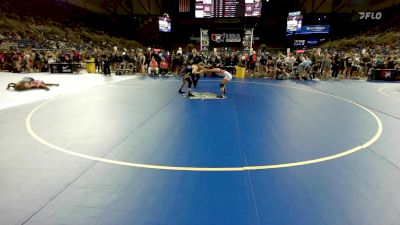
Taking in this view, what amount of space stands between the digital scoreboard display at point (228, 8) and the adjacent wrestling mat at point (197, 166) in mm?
21726

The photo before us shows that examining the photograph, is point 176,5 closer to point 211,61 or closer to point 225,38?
point 225,38

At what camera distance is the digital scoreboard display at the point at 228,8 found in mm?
27109

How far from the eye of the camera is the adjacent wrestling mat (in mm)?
3146

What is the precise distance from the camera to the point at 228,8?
91.9 ft

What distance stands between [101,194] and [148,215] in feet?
2.77

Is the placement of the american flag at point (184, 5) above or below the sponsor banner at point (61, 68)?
above

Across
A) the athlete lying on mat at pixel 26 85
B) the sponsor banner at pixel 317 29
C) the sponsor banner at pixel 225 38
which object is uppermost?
the sponsor banner at pixel 317 29

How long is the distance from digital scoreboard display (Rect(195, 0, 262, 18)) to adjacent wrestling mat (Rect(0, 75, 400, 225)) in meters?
21.7

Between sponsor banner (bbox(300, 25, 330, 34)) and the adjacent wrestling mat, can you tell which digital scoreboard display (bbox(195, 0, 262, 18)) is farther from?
the adjacent wrestling mat

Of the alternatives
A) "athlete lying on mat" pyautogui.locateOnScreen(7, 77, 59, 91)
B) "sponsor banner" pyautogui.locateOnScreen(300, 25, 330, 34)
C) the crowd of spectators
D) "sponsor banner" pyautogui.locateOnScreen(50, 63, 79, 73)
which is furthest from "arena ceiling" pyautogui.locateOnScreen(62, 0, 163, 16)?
"athlete lying on mat" pyautogui.locateOnScreen(7, 77, 59, 91)

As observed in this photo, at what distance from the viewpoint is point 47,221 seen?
2977 millimetres

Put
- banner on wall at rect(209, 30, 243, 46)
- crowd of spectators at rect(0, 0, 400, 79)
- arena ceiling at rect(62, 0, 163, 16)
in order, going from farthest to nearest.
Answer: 1. arena ceiling at rect(62, 0, 163, 16)
2. banner on wall at rect(209, 30, 243, 46)
3. crowd of spectators at rect(0, 0, 400, 79)
